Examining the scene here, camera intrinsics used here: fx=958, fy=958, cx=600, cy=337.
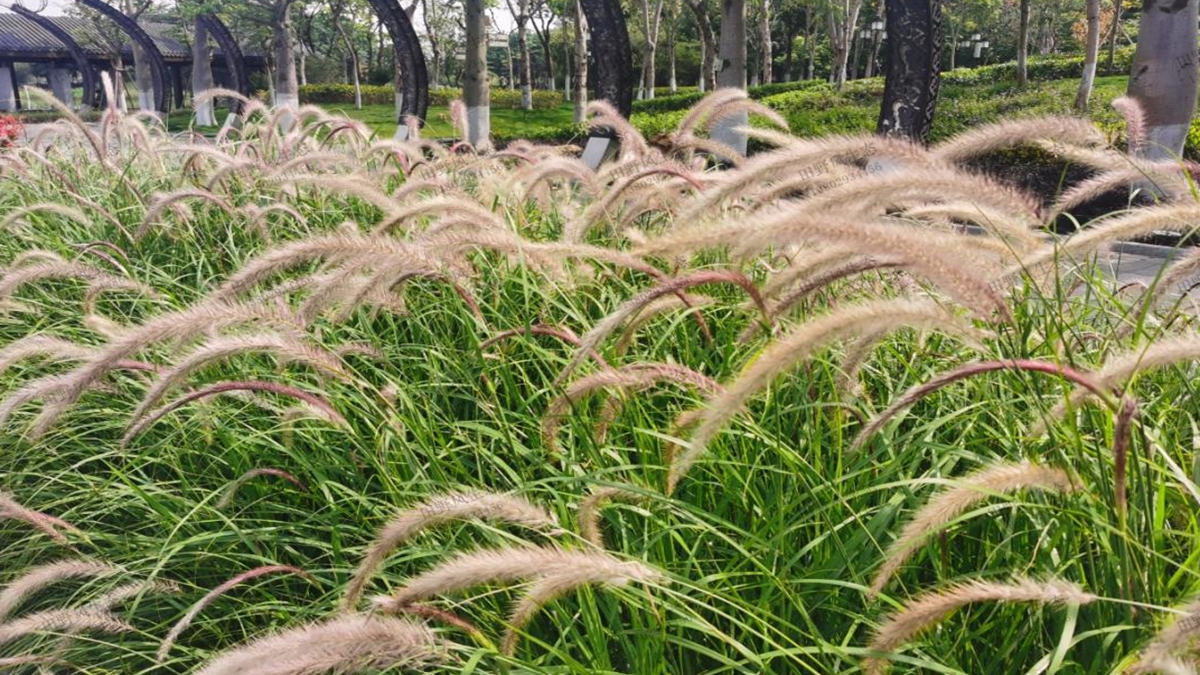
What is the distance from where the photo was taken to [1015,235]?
1850 millimetres

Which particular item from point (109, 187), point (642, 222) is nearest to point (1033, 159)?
point (642, 222)

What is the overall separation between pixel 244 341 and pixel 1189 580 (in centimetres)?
155

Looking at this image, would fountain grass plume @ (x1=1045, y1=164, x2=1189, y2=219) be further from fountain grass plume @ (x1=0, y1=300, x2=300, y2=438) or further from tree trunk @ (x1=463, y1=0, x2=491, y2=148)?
tree trunk @ (x1=463, y1=0, x2=491, y2=148)

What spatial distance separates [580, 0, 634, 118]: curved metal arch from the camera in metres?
8.09

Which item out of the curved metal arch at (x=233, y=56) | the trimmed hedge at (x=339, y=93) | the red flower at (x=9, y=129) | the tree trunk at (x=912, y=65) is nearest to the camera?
the tree trunk at (x=912, y=65)

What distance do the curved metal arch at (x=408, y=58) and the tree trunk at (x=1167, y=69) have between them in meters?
7.73

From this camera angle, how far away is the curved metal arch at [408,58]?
11906 millimetres

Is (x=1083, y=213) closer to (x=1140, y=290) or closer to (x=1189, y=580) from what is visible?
(x=1140, y=290)

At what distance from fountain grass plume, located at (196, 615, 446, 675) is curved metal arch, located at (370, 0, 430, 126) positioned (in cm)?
1126

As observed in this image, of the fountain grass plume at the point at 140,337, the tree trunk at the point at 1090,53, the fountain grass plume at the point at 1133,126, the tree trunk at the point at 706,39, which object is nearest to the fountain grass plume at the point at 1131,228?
the fountain grass plume at the point at 1133,126

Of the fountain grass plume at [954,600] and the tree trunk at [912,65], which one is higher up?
the tree trunk at [912,65]

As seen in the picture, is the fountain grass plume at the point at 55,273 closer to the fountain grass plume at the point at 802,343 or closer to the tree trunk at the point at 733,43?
the fountain grass plume at the point at 802,343

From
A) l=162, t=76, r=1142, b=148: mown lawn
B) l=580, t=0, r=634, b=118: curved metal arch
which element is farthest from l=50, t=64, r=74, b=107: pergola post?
l=580, t=0, r=634, b=118: curved metal arch

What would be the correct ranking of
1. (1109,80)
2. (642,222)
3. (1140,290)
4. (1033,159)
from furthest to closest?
(1109,80) < (1033,159) < (642,222) < (1140,290)
